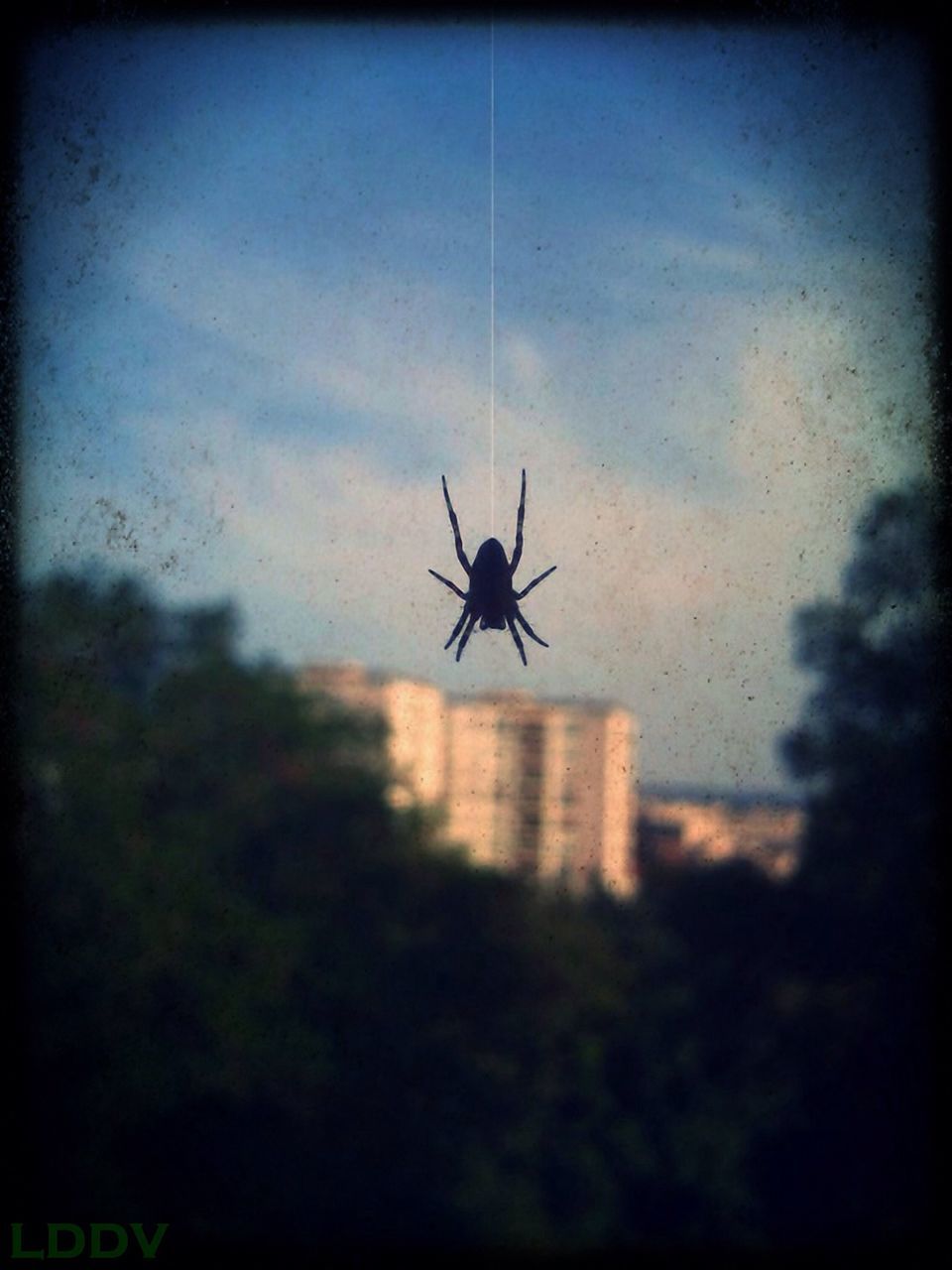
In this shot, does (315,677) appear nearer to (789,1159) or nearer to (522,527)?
(522,527)

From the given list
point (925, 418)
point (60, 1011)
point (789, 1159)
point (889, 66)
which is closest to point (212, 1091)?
point (60, 1011)

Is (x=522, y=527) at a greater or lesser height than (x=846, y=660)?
greater

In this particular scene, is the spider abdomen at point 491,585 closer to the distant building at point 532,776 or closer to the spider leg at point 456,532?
the spider leg at point 456,532

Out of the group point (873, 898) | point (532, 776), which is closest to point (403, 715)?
point (532, 776)

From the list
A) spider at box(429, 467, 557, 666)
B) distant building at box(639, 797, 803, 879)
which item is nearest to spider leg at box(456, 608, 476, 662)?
spider at box(429, 467, 557, 666)

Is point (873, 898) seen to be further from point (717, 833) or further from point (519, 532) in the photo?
point (519, 532)
